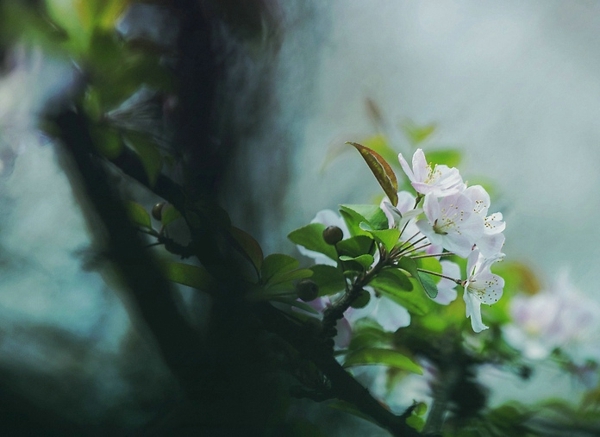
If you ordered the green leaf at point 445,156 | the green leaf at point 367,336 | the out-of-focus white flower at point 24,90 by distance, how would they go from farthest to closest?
1. the green leaf at point 445,156
2. the green leaf at point 367,336
3. the out-of-focus white flower at point 24,90

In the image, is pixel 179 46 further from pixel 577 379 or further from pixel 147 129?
pixel 577 379

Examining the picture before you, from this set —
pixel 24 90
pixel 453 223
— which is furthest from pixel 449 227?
pixel 24 90

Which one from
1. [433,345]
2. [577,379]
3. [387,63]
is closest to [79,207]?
[433,345]

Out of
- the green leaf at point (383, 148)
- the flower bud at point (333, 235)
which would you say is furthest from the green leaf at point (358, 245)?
the green leaf at point (383, 148)

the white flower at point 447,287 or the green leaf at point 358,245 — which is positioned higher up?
the white flower at point 447,287

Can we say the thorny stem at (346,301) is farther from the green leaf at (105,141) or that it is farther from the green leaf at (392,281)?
the green leaf at (105,141)

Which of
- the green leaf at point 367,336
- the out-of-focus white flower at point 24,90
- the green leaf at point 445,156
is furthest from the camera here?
the green leaf at point 445,156

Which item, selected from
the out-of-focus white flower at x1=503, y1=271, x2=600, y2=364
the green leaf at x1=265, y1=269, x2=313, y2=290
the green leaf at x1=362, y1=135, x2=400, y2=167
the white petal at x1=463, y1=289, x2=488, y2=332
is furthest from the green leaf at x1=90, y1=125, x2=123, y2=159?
Result: the out-of-focus white flower at x1=503, y1=271, x2=600, y2=364
